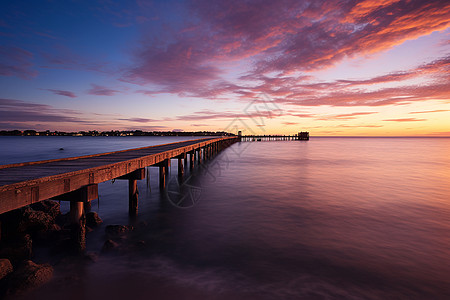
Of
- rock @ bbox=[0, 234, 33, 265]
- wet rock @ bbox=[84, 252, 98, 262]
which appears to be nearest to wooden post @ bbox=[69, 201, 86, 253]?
wet rock @ bbox=[84, 252, 98, 262]

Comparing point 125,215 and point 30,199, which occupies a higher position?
point 30,199

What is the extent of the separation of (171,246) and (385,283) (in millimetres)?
4903

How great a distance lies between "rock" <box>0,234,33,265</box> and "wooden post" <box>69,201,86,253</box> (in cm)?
85

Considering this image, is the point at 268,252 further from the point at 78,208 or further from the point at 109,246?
the point at 78,208

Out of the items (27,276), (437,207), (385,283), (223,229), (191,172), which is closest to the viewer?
(27,276)

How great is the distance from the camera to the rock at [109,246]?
608 cm

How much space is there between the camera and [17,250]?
5.39 meters

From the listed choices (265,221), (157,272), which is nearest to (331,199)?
(265,221)

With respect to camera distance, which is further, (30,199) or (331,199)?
(331,199)

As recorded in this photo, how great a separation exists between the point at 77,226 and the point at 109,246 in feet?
2.96

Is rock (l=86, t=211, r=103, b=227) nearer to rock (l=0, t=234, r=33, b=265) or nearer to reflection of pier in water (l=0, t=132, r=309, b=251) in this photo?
reflection of pier in water (l=0, t=132, r=309, b=251)

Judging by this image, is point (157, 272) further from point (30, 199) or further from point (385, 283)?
point (385, 283)

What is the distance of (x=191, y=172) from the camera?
19.9 m

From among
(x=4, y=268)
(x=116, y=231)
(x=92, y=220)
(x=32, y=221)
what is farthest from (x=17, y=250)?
(x=92, y=220)
